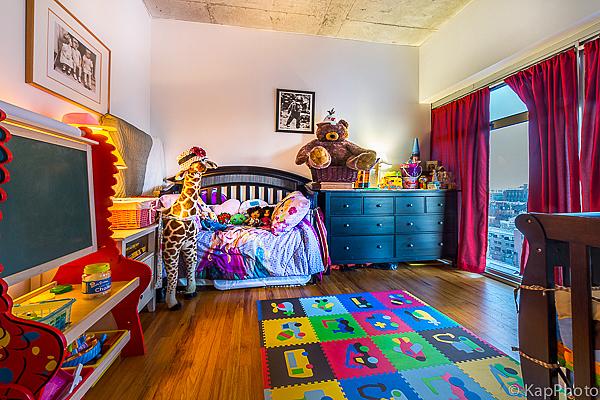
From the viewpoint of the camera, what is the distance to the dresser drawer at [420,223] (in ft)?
9.32

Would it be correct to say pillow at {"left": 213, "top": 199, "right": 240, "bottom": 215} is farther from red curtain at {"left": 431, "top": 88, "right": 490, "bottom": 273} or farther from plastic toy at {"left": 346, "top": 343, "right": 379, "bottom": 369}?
red curtain at {"left": 431, "top": 88, "right": 490, "bottom": 273}

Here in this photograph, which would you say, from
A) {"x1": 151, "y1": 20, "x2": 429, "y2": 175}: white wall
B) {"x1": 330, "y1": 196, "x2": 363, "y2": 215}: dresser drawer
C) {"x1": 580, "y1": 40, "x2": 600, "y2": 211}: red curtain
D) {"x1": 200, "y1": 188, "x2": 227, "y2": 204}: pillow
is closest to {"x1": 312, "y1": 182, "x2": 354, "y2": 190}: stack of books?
{"x1": 330, "y1": 196, "x2": 363, "y2": 215}: dresser drawer

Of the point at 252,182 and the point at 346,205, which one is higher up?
the point at 252,182

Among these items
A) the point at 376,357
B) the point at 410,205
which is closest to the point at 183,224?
the point at 376,357

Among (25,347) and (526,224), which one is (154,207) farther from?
(526,224)

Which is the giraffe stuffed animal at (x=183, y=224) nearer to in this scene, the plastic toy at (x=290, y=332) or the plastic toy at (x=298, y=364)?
the plastic toy at (x=290, y=332)

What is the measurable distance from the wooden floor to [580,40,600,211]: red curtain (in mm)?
905

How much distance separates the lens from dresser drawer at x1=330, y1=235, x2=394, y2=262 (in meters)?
2.68

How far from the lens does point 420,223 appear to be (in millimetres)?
2885

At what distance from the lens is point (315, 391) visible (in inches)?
43.4

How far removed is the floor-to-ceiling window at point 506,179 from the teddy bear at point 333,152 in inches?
47.6

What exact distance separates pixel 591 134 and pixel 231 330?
2.61m

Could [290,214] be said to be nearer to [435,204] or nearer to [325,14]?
[435,204]

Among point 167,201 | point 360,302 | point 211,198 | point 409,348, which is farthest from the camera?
point 211,198
